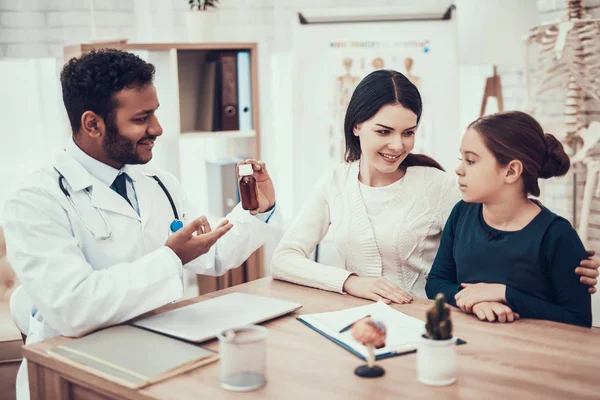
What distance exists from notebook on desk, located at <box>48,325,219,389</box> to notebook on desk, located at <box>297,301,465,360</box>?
0.26 meters

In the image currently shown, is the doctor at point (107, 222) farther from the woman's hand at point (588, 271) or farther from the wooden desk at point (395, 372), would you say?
the woman's hand at point (588, 271)

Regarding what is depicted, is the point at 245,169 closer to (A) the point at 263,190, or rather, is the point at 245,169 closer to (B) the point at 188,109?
(A) the point at 263,190

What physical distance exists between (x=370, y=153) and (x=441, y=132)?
4.57 feet

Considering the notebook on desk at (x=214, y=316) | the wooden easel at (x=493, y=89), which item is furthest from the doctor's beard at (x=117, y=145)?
the wooden easel at (x=493, y=89)

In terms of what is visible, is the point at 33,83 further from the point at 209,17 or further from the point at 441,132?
the point at 441,132

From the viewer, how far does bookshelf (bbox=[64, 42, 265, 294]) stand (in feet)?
10.9

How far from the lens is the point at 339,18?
334cm

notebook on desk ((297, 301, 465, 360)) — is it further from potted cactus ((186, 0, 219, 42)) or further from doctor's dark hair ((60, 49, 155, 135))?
potted cactus ((186, 0, 219, 42))

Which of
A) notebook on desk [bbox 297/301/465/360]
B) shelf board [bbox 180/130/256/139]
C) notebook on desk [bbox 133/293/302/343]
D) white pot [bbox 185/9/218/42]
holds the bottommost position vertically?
notebook on desk [bbox 297/301/465/360]

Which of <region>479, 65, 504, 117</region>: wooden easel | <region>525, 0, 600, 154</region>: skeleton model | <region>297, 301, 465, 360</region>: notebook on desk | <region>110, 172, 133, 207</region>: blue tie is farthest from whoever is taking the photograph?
<region>479, 65, 504, 117</region>: wooden easel

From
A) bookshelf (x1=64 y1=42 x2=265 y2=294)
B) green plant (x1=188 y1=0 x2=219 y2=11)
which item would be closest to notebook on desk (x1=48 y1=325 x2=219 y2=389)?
bookshelf (x1=64 y1=42 x2=265 y2=294)

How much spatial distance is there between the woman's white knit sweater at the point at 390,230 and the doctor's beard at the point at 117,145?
1.60ft

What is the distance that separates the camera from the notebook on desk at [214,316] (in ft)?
4.86

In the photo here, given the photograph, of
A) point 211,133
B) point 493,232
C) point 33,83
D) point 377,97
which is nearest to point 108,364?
point 493,232
